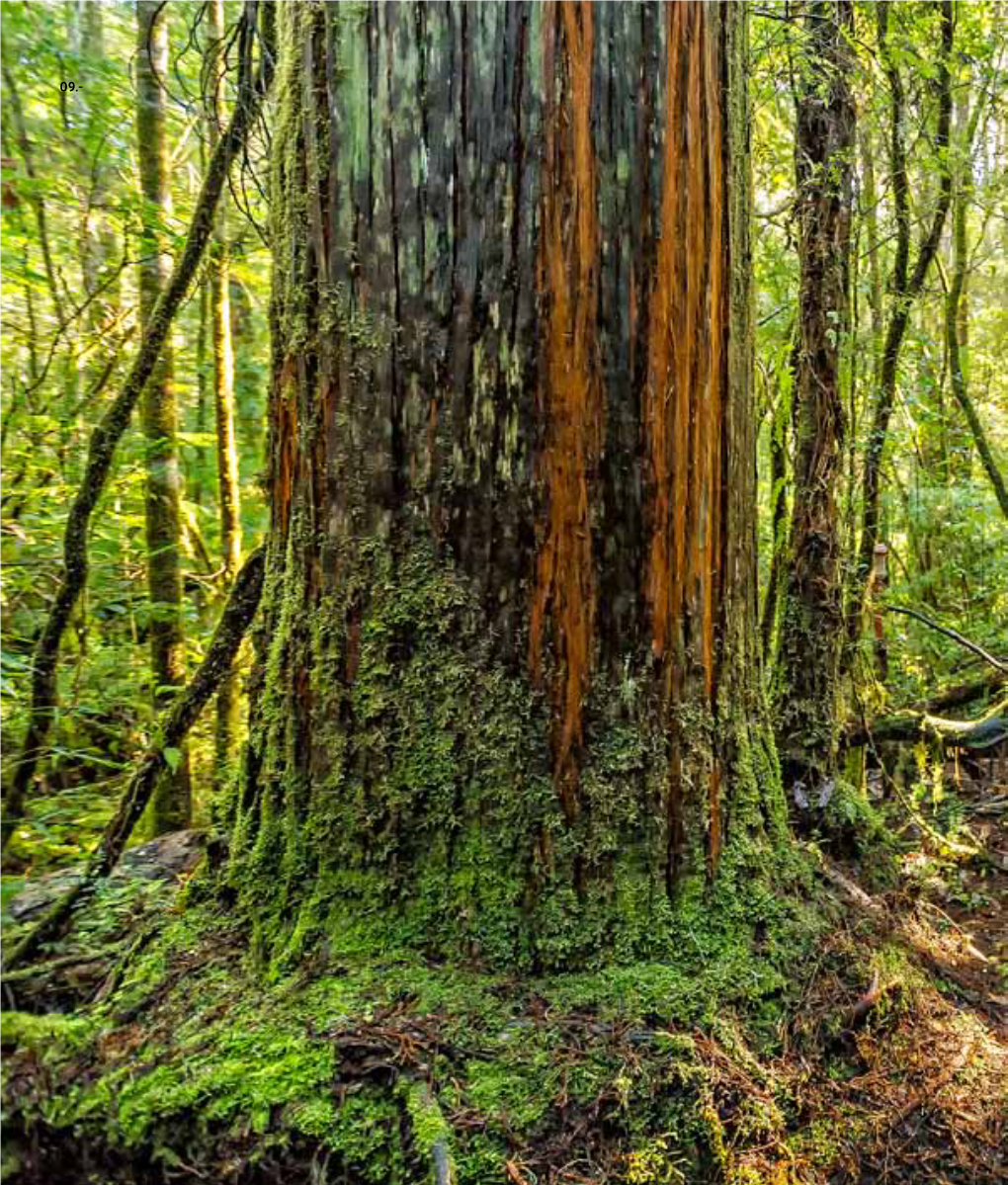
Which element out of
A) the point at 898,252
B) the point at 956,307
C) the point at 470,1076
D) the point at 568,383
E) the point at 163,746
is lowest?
the point at 470,1076

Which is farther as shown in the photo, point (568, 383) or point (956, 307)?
point (956, 307)

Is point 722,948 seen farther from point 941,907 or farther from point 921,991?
point 941,907

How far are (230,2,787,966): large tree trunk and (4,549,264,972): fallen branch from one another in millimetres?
347

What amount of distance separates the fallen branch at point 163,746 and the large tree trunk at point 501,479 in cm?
35

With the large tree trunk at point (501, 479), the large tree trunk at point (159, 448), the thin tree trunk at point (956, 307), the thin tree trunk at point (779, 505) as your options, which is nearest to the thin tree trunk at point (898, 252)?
the thin tree trunk at point (956, 307)

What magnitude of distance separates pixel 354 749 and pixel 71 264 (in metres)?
5.91

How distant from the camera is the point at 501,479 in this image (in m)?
1.68

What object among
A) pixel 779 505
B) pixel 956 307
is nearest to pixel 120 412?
pixel 779 505

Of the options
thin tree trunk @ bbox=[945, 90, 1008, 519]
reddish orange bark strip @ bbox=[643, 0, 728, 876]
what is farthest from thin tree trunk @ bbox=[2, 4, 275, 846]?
thin tree trunk @ bbox=[945, 90, 1008, 519]

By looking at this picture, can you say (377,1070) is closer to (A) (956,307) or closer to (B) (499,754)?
(B) (499,754)

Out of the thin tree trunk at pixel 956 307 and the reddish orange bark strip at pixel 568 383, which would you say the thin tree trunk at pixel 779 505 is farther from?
the thin tree trunk at pixel 956 307

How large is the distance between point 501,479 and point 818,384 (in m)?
2.18

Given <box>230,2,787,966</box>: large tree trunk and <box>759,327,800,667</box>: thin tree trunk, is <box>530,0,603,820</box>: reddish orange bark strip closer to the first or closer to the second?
<box>230,2,787,966</box>: large tree trunk

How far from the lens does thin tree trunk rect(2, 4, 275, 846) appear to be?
2266 mm
